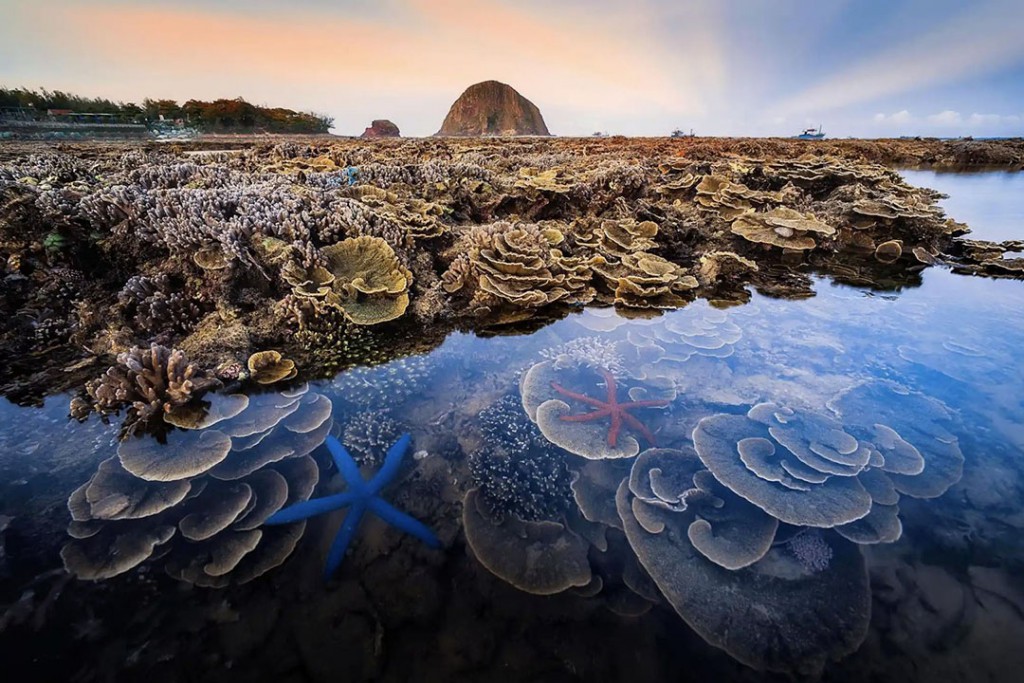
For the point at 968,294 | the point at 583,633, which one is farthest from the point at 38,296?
the point at 968,294

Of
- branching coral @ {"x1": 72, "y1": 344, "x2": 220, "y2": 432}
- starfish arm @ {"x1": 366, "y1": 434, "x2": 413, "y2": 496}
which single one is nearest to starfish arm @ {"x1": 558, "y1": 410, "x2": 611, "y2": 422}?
starfish arm @ {"x1": 366, "y1": 434, "x2": 413, "y2": 496}

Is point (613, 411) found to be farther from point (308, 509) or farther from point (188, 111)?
point (188, 111)

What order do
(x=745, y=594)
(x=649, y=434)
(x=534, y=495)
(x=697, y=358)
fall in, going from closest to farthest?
(x=745, y=594) → (x=534, y=495) → (x=649, y=434) → (x=697, y=358)

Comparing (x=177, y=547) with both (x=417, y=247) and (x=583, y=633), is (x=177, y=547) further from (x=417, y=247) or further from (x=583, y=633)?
(x=417, y=247)

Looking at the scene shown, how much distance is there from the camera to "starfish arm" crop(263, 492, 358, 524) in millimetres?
2516

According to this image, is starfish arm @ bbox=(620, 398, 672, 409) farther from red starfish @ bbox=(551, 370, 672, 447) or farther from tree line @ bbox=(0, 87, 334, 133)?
tree line @ bbox=(0, 87, 334, 133)

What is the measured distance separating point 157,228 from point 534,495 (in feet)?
19.5

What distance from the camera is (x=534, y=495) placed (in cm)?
284

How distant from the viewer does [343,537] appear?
2438 millimetres

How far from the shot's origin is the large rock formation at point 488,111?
343ft

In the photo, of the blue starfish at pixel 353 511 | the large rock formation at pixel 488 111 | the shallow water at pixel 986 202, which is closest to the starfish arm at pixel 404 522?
the blue starfish at pixel 353 511

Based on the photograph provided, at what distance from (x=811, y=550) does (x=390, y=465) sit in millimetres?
2823

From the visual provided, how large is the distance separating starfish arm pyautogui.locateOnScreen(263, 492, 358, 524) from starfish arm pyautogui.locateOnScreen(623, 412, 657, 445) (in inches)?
87.3

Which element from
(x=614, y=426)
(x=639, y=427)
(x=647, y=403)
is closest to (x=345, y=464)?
(x=614, y=426)
